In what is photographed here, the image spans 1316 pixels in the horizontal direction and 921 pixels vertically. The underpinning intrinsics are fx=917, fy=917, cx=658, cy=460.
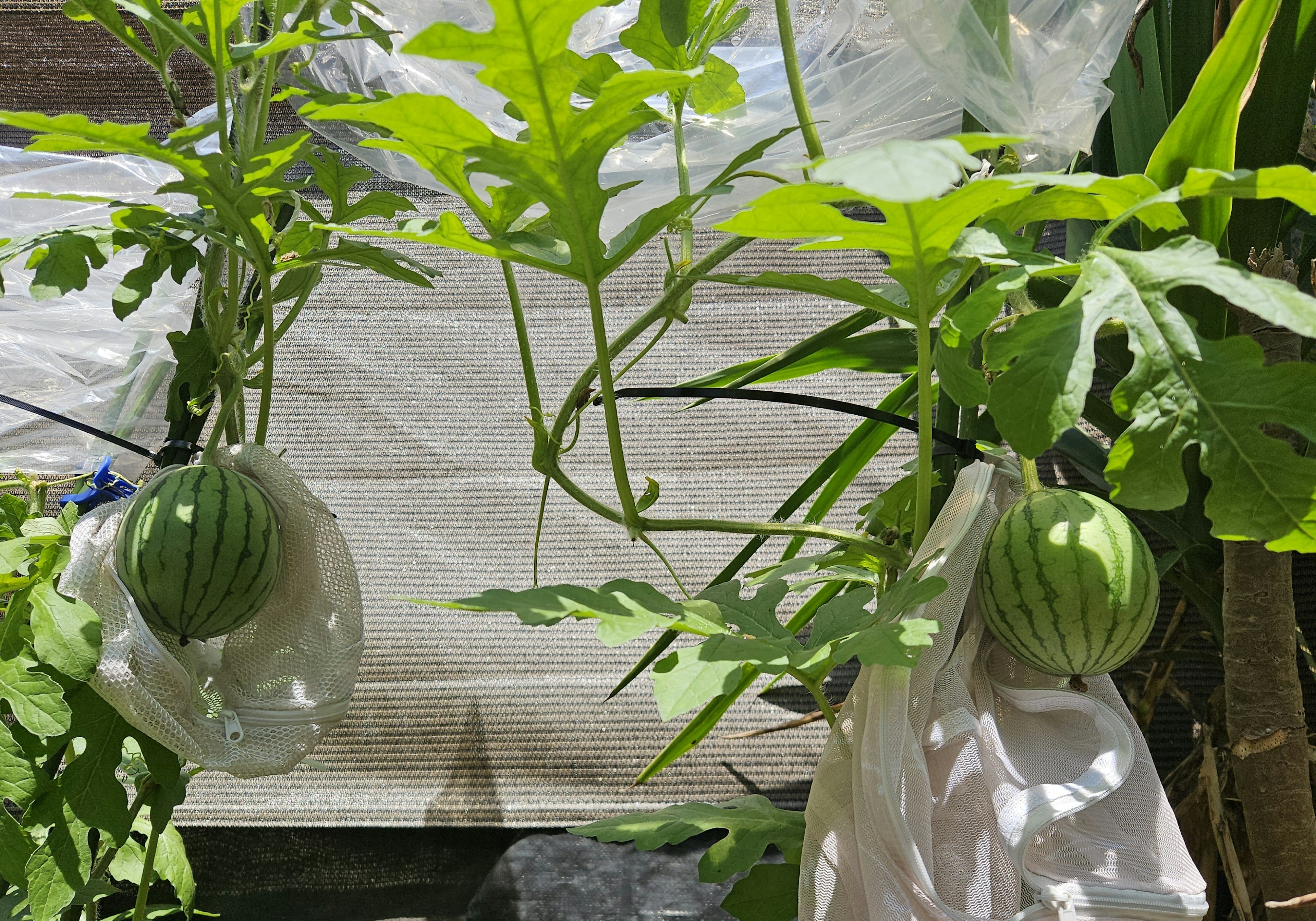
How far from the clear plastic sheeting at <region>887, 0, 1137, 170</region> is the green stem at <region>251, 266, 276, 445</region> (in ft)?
1.31

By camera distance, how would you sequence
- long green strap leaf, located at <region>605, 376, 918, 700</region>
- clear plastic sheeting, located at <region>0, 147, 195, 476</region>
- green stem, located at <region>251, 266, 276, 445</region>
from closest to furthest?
1. green stem, located at <region>251, 266, 276, 445</region>
2. long green strap leaf, located at <region>605, 376, 918, 700</region>
3. clear plastic sheeting, located at <region>0, 147, 195, 476</region>

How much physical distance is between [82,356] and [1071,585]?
986mm

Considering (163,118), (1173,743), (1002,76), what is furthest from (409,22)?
(1173,743)

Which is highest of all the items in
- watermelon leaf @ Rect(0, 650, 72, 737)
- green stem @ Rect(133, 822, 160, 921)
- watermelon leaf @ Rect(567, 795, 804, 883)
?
watermelon leaf @ Rect(0, 650, 72, 737)

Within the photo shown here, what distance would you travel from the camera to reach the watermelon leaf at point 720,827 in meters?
0.49

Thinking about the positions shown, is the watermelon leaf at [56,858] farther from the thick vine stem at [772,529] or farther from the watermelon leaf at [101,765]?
the thick vine stem at [772,529]

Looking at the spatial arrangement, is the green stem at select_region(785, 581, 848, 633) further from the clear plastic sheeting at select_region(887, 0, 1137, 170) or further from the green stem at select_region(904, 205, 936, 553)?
the clear plastic sheeting at select_region(887, 0, 1137, 170)

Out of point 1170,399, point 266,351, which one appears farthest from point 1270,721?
point 266,351

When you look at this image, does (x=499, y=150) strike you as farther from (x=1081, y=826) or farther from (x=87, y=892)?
(x=87, y=892)

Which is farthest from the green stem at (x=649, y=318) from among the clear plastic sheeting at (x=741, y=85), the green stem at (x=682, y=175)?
the clear plastic sheeting at (x=741, y=85)

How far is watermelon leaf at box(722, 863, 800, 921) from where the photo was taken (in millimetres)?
524

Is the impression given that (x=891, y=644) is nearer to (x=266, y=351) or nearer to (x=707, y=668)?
(x=707, y=668)


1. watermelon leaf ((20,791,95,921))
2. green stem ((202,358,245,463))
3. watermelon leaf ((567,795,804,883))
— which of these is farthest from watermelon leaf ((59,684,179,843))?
watermelon leaf ((567,795,804,883))

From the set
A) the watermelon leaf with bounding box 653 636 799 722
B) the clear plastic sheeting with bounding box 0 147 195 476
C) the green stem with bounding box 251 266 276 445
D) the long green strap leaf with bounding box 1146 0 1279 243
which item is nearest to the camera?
the watermelon leaf with bounding box 653 636 799 722
